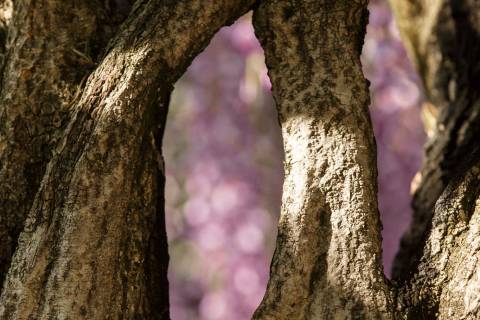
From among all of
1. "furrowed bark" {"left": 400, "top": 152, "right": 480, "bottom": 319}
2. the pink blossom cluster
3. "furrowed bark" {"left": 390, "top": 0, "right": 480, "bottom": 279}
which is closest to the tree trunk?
"furrowed bark" {"left": 400, "top": 152, "right": 480, "bottom": 319}

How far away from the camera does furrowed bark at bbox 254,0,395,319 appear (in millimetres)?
1490

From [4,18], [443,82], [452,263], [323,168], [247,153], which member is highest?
[247,153]

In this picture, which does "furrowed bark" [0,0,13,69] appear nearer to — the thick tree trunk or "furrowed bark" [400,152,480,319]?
the thick tree trunk

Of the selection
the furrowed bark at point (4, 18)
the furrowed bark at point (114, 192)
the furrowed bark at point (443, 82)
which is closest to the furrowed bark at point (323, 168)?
the furrowed bark at point (114, 192)

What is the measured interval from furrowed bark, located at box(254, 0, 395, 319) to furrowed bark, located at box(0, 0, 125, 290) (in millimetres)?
303

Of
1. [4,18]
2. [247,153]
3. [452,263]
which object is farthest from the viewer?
[247,153]

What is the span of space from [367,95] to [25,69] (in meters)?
0.55

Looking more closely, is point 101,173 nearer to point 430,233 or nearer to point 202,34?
point 202,34

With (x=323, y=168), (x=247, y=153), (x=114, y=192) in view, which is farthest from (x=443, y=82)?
(x=247, y=153)

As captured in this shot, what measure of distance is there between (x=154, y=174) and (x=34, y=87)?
0.80 feet

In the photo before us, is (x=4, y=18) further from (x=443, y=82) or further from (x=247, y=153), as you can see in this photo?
(x=247, y=153)

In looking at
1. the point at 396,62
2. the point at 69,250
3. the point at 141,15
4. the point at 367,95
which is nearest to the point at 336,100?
the point at 367,95

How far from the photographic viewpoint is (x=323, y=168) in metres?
1.55

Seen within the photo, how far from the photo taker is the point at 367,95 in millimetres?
1643
